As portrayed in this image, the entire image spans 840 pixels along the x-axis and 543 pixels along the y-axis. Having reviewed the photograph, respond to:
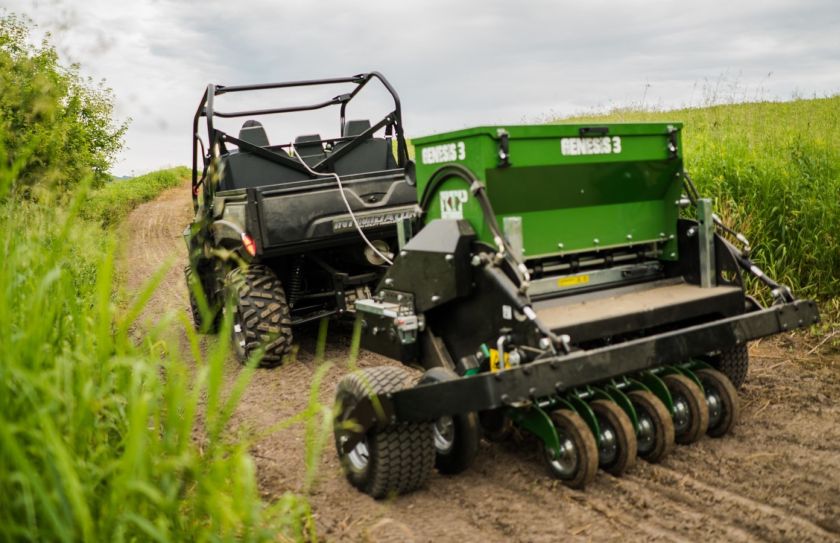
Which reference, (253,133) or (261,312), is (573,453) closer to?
(261,312)

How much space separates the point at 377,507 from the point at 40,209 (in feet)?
8.00

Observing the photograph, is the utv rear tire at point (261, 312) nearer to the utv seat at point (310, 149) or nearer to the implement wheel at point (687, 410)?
the utv seat at point (310, 149)

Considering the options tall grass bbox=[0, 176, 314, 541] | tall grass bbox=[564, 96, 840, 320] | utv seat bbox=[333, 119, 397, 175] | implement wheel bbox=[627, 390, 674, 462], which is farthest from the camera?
utv seat bbox=[333, 119, 397, 175]

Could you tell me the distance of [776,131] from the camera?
834cm

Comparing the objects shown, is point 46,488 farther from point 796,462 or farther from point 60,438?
point 796,462

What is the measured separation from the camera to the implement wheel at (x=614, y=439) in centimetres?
334

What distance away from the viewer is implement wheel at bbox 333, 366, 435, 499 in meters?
3.30

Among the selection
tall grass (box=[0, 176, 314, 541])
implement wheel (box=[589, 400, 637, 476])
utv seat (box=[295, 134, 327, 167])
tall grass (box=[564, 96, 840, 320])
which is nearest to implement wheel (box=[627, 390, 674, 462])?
implement wheel (box=[589, 400, 637, 476])

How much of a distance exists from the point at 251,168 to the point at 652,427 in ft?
13.5

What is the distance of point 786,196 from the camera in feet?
20.5

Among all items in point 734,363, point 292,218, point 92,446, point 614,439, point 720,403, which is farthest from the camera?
point 292,218

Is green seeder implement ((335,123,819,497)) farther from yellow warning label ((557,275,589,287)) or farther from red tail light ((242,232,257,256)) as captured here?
red tail light ((242,232,257,256))

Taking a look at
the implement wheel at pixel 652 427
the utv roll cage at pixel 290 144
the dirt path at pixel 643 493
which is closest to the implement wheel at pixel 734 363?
the dirt path at pixel 643 493

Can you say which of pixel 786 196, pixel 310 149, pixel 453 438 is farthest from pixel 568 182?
pixel 310 149
